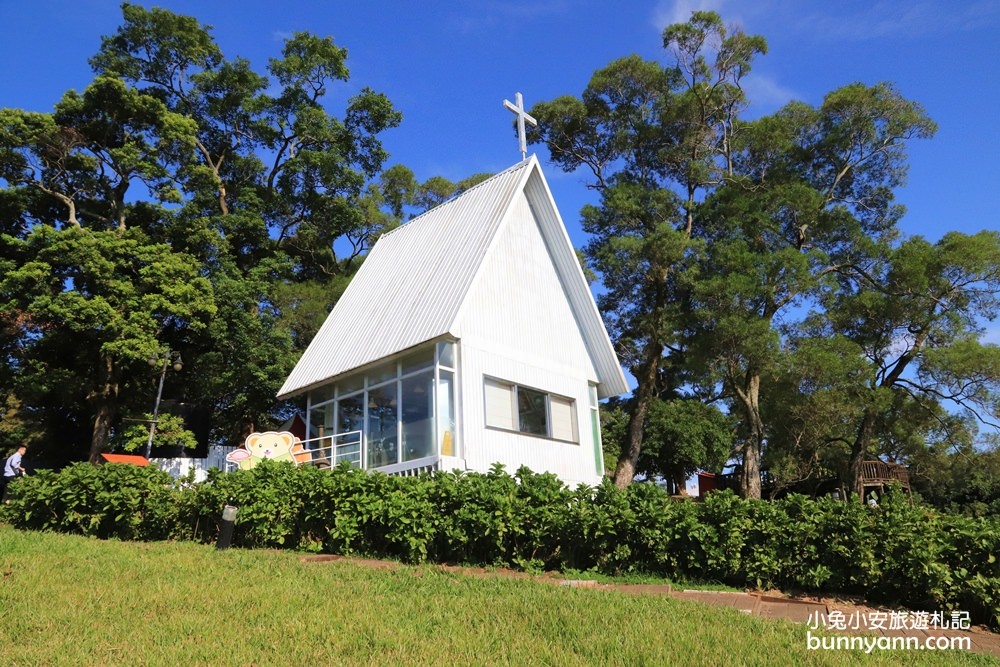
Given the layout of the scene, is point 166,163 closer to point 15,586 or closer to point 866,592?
point 15,586

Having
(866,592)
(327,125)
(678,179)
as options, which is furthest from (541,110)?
(866,592)

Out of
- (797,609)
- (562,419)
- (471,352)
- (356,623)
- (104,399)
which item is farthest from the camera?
(104,399)

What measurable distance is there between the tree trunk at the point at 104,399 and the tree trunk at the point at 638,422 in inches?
666

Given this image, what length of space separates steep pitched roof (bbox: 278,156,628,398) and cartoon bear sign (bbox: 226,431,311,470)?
154cm

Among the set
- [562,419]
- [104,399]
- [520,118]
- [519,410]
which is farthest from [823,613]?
[104,399]

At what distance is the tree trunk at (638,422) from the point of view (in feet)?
79.2

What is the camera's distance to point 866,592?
6.96m

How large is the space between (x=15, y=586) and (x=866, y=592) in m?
7.95

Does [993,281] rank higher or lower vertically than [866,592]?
higher

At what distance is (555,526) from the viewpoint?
27.3 feet

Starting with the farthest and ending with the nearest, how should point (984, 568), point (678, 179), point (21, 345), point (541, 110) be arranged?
point (541, 110) < point (678, 179) < point (21, 345) < point (984, 568)

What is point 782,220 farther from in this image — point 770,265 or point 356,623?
point 356,623

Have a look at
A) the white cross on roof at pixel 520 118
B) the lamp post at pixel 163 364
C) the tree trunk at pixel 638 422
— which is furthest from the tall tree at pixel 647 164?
the lamp post at pixel 163 364

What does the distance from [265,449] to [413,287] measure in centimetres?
452
